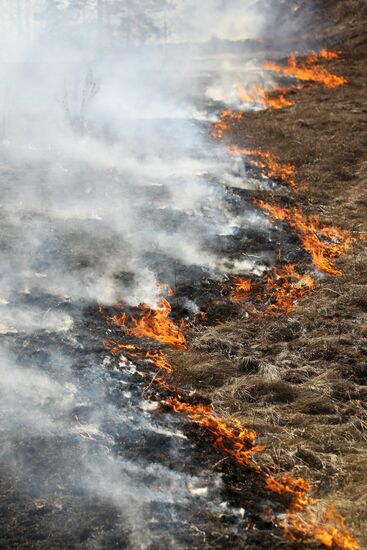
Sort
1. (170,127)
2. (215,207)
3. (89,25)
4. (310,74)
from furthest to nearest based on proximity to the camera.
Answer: (89,25) < (310,74) < (170,127) < (215,207)

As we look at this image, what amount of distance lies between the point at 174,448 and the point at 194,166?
787 centimetres

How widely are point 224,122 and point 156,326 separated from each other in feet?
30.9

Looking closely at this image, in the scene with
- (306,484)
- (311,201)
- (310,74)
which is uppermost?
(310,74)

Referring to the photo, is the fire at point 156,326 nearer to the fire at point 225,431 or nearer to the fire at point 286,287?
the fire at point 225,431

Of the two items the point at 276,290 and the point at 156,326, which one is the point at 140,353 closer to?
the point at 156,326

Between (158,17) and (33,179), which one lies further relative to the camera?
(158,17)

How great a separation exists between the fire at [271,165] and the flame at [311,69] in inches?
265

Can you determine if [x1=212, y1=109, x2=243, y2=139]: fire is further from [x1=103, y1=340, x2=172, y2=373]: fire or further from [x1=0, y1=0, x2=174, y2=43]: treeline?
[x1=0, y1=0, x2=174, y2=43]: treeline

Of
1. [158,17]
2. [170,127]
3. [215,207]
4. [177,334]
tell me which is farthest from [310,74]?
[158,17]

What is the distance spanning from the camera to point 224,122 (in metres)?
14.1

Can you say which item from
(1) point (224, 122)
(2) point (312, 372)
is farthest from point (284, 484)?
(1) point (224, 122)

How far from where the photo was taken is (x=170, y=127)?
13.1 m

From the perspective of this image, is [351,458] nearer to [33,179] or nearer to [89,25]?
[33,179]

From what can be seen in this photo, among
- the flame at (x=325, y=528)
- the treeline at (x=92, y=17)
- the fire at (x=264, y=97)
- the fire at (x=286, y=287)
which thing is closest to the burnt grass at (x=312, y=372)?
the flame at (x=325, y=528)
